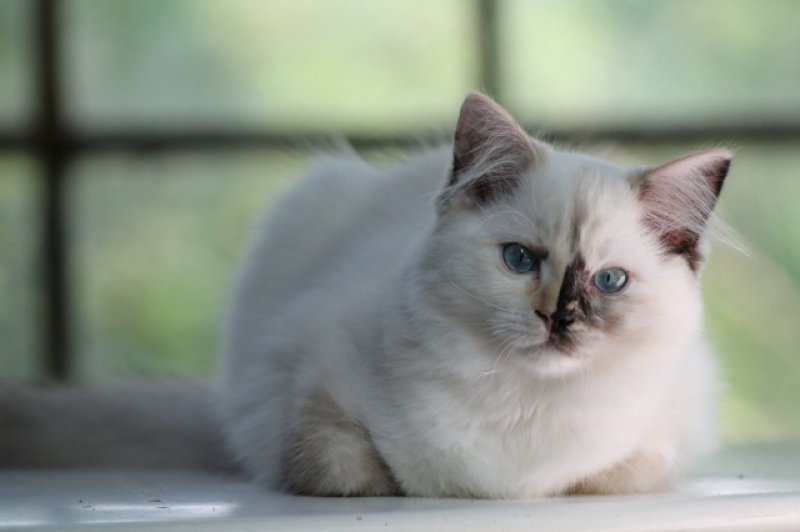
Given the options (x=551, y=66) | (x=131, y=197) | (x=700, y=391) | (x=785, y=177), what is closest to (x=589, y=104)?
(x=551, y=66)

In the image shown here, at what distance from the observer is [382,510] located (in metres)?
1.17

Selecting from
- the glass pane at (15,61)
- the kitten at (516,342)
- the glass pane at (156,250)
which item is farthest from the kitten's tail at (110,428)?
the glass pane at (15,61)

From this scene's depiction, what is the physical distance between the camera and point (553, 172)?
130 centimetres

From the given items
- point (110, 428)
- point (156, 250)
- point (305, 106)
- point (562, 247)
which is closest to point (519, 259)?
point (562, 247)

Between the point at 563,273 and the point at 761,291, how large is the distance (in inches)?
79.5

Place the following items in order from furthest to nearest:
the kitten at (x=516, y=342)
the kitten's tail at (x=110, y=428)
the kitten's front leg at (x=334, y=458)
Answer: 1. the kitten's tail at (x=110, y=428)
2. the kitten's front leg at (x=334, y=458)
3. the kitten at (x=516, y=342)

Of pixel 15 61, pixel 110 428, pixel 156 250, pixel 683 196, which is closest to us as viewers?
pixel 683 196

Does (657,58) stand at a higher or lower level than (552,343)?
lower

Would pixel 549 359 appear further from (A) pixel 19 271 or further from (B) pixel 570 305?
(A) pixel 19 271

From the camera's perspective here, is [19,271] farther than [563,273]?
Yes

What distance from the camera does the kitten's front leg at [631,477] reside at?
1.35 m

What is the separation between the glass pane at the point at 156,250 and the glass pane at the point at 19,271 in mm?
108

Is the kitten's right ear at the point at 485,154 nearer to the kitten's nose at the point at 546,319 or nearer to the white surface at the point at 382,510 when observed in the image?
the kitten's nose at the point at 546,319

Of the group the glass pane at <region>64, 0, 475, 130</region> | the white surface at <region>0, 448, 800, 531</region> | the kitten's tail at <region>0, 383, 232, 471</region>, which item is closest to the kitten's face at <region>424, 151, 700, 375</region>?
the white surface at <region>0, 448, 800, 531</region>
